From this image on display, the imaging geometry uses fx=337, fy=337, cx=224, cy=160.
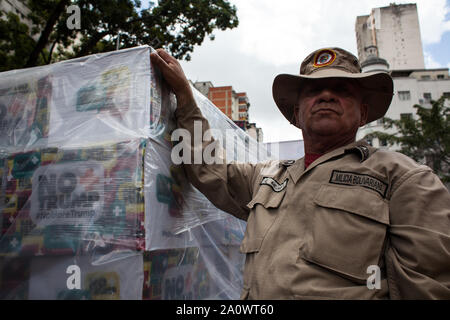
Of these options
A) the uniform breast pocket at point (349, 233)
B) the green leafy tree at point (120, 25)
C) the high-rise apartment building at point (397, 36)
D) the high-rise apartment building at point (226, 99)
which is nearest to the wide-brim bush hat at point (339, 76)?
the uniform breast pocket at point (349, 233)

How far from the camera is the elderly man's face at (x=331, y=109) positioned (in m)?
1.67

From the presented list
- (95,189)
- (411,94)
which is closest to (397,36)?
(411,94)

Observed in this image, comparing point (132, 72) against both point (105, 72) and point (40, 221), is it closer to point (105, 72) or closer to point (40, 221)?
point (105, 72)

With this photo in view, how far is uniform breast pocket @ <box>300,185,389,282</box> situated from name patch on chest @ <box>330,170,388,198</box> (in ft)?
0.10

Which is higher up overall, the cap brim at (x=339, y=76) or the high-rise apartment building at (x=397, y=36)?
the high-rise apartment building at (x=397, y=36)

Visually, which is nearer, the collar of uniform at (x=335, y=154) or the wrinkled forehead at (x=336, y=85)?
the collar of uniform at (x=335, y=154)

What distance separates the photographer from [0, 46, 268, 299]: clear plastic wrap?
1.56 m

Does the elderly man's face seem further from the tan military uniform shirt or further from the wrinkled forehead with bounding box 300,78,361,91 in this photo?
the tan military uniform shirt

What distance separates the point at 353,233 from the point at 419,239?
0.76 feet

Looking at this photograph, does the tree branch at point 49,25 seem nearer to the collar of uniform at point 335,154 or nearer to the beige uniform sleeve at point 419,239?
the collar of uniform at point 335,154

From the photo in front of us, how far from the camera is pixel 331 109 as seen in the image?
1.67 metres

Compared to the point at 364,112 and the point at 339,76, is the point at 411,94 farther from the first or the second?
the point at 339,76

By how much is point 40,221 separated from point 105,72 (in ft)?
2.76

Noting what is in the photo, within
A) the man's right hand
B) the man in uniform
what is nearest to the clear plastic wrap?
the man's right hand
